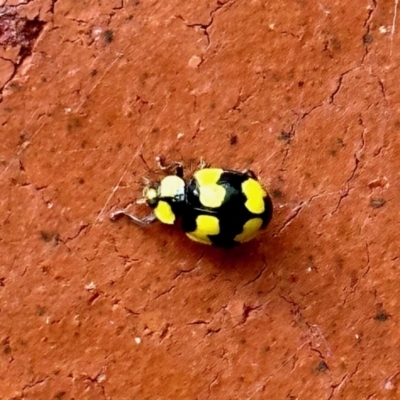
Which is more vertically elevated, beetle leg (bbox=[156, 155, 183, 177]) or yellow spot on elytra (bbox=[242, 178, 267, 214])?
beetle leg (bbox=[156, 155, 183, 177])

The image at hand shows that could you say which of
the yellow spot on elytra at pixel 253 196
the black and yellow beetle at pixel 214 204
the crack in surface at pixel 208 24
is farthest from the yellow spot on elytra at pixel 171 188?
the crack in surface at pixel 208 24

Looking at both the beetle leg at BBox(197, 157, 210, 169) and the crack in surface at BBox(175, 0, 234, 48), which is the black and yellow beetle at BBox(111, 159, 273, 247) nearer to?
the beetle leg at BBox(197, 157, 210, 169)

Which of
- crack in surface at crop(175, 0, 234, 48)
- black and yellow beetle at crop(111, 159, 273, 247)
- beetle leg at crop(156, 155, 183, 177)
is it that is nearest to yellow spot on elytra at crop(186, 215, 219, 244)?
black and yellow beetle at crop(111, 159, 273, 247)

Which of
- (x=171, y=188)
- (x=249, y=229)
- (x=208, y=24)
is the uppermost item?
(x=208, y=24)

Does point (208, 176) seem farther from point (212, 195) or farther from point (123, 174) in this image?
point (123, 174)

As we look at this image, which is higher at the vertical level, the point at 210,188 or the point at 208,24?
the point at 208,24

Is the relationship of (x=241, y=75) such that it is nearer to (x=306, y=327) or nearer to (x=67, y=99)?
(x=67, y=99)

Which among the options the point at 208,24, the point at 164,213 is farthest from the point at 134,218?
the point at 208,24
